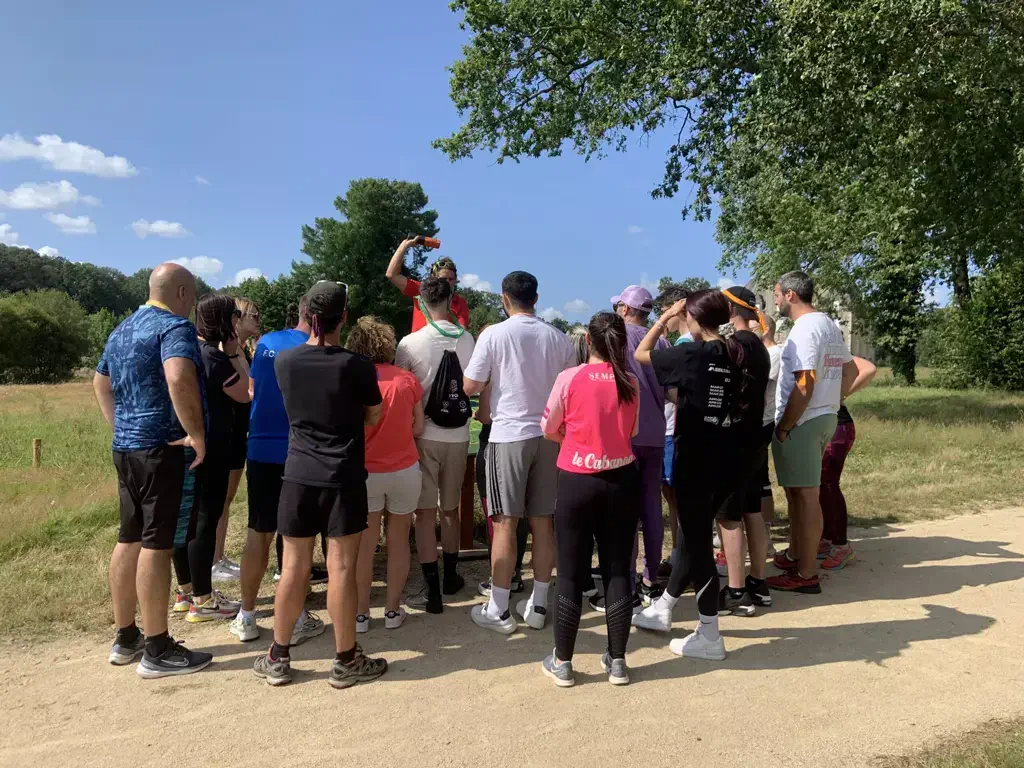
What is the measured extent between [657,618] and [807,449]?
1.61 meters

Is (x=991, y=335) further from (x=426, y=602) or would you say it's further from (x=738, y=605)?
(x=426, y=602)

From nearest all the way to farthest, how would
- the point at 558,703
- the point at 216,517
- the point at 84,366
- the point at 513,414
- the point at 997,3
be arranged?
the point at 558,703 < the point at 513,414 < the point at 216,517 < the point at 997,3 < the point at 84,366

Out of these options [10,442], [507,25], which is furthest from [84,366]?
[507,25]

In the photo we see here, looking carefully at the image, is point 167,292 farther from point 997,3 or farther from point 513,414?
point 997,3

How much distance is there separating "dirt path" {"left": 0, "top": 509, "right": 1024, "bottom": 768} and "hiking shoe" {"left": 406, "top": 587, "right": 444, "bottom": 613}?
135mm

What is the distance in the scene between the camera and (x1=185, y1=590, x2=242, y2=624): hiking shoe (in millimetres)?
4301

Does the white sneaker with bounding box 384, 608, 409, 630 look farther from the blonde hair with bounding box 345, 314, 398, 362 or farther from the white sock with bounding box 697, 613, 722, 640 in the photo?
the white sock with bounding box 697, 613, 722, 640

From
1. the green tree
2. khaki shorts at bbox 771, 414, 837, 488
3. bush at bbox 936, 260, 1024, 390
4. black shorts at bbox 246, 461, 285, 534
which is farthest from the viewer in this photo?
the green tree

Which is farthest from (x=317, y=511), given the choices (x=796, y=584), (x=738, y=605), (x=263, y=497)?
(x=796, y=584)

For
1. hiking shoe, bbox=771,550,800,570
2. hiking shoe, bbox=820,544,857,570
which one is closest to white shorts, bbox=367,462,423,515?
hiking shoe, bbox=771,550,800,570

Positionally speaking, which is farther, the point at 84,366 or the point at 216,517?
the point at 84,366

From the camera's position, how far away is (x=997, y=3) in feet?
38.9

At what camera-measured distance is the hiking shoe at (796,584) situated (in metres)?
4.86

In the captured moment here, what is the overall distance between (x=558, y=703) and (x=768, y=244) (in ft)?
58.8
